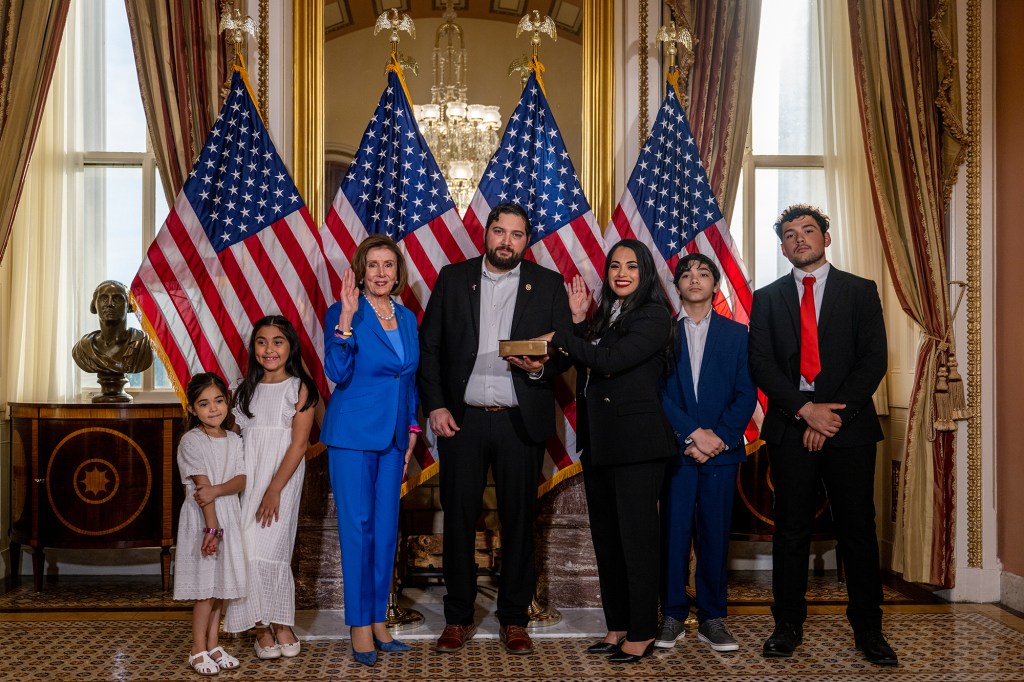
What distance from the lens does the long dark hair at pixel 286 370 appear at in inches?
150

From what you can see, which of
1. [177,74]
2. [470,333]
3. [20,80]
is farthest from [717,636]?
[20,80]

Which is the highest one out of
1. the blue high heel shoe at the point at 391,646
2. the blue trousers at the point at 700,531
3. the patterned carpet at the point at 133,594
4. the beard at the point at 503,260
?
the beard at the point at 503,260

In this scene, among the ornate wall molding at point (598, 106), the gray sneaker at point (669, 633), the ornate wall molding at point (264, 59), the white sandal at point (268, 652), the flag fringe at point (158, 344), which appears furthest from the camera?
the ornate wall molding at point (598, 106)

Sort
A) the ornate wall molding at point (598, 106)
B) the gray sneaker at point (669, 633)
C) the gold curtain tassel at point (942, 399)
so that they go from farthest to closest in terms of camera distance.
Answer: the ornate wall molding at point (598, 106) < the gold curtain tassel at point (942, 399) < the gray sneaker at point (669, 633)

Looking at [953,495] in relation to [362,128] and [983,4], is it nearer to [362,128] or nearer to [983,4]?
[983,4]

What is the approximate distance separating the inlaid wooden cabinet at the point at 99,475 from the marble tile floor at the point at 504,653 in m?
0.37

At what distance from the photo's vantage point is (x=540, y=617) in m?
4.29

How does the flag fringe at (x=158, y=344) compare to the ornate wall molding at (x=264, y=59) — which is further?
the ornate wall molding at (x=264, y=59)

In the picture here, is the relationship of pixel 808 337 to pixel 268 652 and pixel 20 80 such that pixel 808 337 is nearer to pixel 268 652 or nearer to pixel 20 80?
pixel 268 652

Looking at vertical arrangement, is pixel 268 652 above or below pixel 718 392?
below

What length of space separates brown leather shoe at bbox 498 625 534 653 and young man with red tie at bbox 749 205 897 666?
0.95m

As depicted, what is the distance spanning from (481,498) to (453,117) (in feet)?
7.45

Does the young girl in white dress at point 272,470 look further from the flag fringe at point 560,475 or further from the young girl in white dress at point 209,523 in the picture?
the flag fringe at point 560,475

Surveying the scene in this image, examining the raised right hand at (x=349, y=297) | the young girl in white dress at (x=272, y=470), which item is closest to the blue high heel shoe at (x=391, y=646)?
the young girl in white dress at (x=272, y=470)
